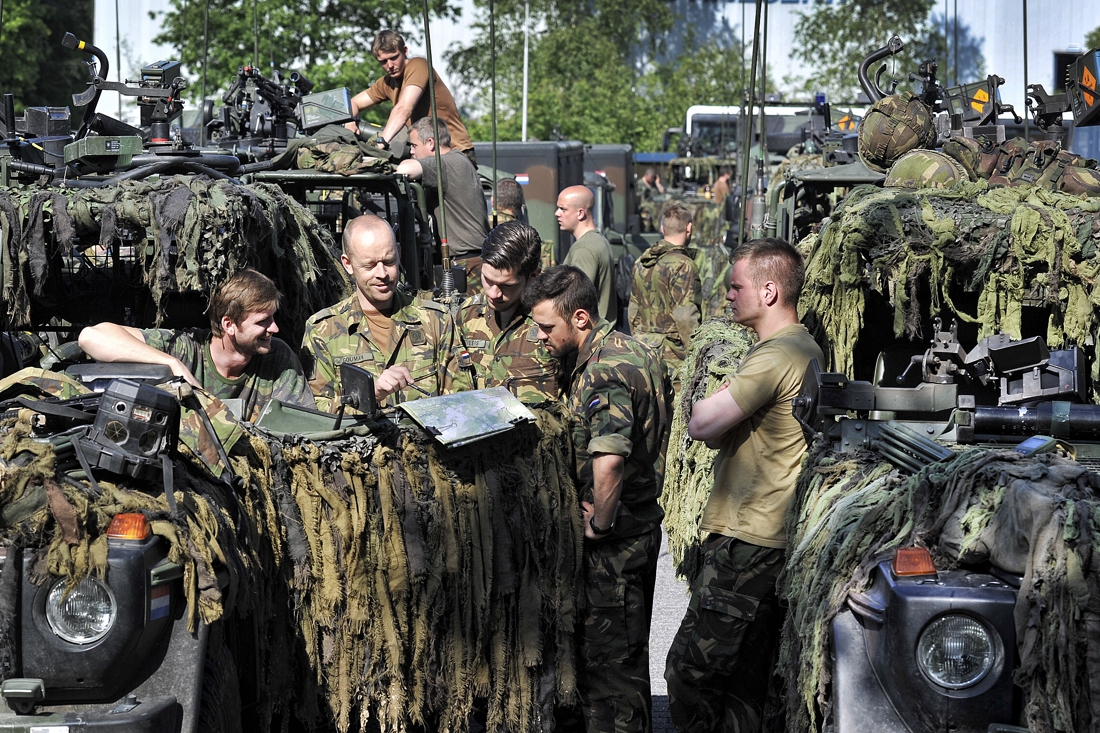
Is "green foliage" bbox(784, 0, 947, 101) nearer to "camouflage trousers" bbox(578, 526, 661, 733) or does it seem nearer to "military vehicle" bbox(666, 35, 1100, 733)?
"military vehicle" bbox(666, 35, 1100, 733)

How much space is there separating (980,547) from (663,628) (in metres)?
3.52

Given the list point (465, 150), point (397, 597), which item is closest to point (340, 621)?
point (397, 597)

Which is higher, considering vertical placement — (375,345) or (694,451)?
(375,345)

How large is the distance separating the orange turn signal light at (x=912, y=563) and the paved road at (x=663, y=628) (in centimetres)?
245

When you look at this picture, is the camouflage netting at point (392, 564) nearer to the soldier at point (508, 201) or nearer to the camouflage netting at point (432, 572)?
the camouflage netting at point (432, 572)

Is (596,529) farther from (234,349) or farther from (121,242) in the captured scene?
(121,242)

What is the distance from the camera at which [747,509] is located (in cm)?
446

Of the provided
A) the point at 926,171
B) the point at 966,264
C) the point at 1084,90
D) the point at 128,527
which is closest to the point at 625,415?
the point at 128,527

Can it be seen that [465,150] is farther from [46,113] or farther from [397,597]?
[397,597]

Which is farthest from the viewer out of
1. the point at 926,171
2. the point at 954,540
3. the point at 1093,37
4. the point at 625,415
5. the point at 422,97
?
the point at 1093,37

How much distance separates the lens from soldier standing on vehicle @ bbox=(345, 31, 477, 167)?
31.0 feet

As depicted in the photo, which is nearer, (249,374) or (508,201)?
(249,374)

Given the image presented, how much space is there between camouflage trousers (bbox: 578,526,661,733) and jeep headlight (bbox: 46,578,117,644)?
183 cm

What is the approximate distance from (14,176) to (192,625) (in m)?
4.04
